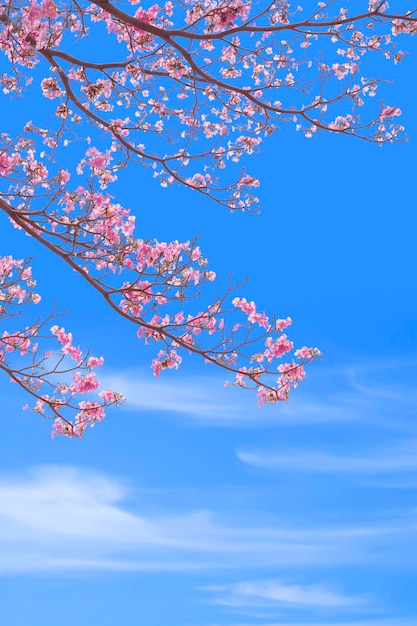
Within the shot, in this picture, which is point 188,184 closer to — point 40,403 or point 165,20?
point 165,20

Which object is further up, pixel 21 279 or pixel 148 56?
pixel 148 56

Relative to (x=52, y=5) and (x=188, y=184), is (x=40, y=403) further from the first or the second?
(x=52, y=5)

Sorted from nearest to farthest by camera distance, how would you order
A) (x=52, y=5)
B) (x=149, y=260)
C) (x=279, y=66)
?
(x=52, y=5), (x=149, y=260), (x=279, y=66)

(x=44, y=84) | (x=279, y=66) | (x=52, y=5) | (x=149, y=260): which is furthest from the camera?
(x=279, y=66)

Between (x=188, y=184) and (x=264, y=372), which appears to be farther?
(x=188, y=184)

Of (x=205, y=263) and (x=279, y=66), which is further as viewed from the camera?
(x=279, y=66)

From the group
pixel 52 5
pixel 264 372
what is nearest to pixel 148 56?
pixel 52 5

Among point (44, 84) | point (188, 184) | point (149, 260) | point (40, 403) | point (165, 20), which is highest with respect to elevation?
point (165, 20)

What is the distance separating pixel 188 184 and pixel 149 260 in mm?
1529

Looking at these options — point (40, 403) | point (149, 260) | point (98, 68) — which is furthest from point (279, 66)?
point (40, 403)

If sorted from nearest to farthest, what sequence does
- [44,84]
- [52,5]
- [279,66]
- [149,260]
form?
[52,5] → [149,260] → [44,84] → [279,66]

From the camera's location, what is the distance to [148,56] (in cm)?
811

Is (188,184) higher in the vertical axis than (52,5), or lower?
higher

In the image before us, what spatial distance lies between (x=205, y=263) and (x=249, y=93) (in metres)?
2.04
